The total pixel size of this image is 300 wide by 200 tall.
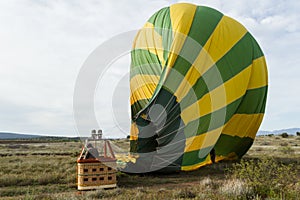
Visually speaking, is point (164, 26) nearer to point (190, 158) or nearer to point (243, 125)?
point (190, 158)

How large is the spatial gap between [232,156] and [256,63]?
12.8 feet

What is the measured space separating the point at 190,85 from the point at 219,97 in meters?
1.20

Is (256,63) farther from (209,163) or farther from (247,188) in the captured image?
(247,188)

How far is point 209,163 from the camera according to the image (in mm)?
12391

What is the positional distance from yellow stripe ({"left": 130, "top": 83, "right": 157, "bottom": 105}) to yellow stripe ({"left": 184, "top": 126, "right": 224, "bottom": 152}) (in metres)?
2.11

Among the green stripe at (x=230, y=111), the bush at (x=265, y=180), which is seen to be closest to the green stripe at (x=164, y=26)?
the green stripe at (x=230, y=111)

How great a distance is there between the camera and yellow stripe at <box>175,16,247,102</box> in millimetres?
10312

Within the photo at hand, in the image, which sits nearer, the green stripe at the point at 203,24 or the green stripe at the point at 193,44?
the green stripe at the point at 193,44

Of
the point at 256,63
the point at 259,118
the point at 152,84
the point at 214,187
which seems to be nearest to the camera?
the point at 214,187

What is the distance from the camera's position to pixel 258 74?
1234 cm

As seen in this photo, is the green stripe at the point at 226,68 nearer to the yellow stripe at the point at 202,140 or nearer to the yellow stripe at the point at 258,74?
the yellow stripe at the point at 258,74

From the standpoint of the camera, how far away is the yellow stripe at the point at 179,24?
33.7ft

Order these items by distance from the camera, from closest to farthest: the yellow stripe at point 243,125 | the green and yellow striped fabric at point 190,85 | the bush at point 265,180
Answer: the bush at point 265,180 < the green and yellow striped fabric at point 190,85 < the yellow stripe at point 243,125

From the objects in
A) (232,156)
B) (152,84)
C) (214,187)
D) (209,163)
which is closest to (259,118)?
(232,156)
